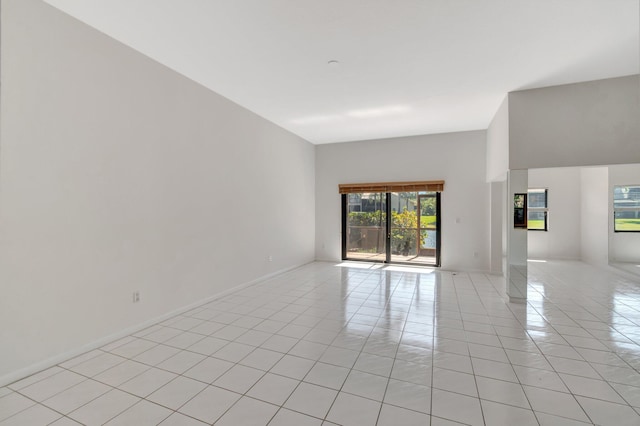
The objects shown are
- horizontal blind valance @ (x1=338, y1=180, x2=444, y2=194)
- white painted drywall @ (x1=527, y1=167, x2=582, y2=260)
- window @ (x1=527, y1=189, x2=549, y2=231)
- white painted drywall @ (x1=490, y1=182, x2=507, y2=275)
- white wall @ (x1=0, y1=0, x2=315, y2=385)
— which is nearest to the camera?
white wall @ (x1=0, y1=0, x2=315, y2=385)

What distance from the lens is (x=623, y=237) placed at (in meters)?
6.37

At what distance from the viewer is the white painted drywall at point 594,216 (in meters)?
6.54

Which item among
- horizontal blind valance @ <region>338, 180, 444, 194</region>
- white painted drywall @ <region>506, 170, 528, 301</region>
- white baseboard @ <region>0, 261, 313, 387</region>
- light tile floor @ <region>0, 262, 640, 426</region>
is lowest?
light tile floor @ <region>0, 262, 640, 426</region>

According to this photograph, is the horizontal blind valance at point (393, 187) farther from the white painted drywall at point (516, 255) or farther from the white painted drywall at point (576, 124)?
the white painted drywall at point (576, 124)

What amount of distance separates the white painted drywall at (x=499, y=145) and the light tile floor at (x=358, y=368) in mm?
2143

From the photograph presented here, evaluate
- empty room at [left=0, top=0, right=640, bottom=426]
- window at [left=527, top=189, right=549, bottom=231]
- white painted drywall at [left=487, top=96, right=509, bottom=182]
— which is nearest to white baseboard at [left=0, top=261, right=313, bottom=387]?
empty room at [left=0, top=0, right=640, bottom=426]

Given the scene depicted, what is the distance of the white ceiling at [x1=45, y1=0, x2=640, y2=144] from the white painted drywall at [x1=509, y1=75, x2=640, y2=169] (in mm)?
186

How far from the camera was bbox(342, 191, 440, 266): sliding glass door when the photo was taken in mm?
6730

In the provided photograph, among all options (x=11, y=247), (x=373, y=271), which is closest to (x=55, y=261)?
(x=11, y=247)

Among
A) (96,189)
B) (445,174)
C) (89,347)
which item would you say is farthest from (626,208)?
(89,347)

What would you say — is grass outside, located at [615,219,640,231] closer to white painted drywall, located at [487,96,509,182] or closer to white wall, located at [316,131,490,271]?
white wall, located at [316,131,490,271]

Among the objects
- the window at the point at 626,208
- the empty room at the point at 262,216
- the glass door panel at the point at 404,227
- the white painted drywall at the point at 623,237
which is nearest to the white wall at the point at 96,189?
the empty room at the point at 262,216

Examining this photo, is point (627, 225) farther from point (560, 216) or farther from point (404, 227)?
point (404, 227)

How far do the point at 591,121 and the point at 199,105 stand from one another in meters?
5.32
